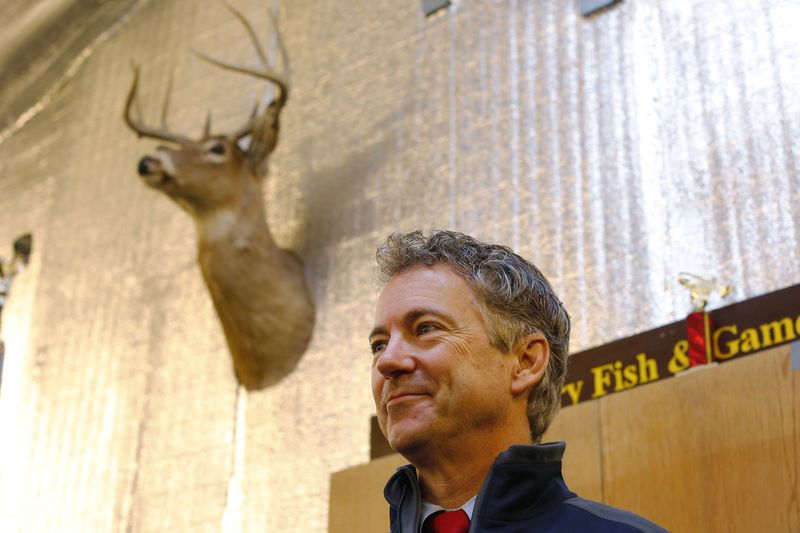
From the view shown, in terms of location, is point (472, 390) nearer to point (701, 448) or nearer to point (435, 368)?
point (435, 368)

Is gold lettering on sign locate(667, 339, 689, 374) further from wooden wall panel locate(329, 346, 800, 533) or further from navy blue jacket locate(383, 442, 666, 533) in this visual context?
navy blue jacket locate(383, 442, 666, 533)

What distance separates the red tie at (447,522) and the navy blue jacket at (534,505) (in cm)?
2

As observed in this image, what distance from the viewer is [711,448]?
2564mm

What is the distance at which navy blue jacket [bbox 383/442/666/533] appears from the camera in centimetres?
132

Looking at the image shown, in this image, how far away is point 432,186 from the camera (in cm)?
439

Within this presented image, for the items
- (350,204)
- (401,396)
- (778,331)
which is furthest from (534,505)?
(350,204)

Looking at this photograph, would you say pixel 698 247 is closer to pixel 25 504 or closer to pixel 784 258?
pixel 784 258

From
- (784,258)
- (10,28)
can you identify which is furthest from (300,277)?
(10,28)

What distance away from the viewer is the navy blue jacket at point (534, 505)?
1.32 m

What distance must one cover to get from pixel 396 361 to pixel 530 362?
0.19m

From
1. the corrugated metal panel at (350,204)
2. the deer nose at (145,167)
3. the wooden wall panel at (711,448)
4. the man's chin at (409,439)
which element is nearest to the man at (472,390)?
the man's chin at (409,439)

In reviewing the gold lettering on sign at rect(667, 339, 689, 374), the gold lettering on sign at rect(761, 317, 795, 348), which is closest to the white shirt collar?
the gold lettering on sign at rect(761, 317, 795, 348)

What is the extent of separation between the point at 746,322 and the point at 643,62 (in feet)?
4.07

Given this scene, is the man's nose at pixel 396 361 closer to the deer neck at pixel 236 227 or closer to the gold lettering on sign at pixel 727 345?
the gold lettering on sign at pixel 727 345
